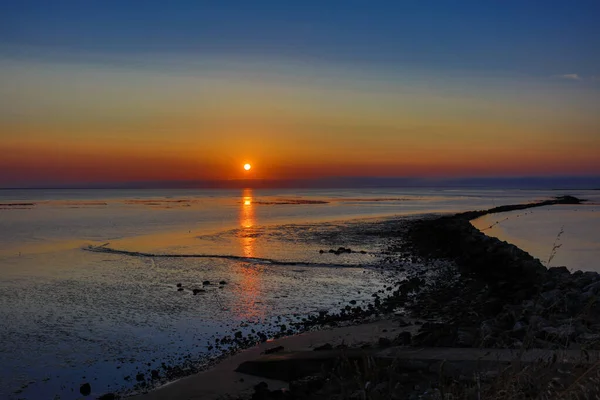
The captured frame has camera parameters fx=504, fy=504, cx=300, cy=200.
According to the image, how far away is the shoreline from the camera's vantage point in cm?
1122

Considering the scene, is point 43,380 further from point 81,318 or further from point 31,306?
point 31,306

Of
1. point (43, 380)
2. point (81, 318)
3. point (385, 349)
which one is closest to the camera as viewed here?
point (385, 349)

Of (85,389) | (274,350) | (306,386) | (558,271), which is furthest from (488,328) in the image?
(558,271)

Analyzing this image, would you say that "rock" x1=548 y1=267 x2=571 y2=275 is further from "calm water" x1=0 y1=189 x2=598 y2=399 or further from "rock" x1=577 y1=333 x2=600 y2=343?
"rock" x1=577 y1=333 x2=600 y2=343

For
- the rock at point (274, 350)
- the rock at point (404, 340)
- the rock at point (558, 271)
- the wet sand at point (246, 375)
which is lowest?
the wet sand at point (246, 375)

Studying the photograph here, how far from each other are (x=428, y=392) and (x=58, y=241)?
30.2 meters

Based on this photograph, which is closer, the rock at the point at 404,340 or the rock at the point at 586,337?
the rock at the point at 586,337

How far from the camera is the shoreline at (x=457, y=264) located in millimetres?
11216

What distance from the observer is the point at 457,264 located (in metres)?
23.4

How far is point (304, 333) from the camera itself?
11.8 m

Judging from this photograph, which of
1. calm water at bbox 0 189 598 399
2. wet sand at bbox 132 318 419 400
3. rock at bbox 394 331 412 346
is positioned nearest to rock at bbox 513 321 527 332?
rock at bbox 394 331 412 346

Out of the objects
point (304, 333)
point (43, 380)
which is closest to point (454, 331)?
point (304, 333)

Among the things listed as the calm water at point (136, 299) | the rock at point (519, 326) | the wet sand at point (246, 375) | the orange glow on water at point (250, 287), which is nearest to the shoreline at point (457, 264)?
the wet sand at point (246, 375)

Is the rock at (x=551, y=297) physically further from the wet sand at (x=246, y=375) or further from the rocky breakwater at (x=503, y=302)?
the wet sand at (x=246, y=375)
